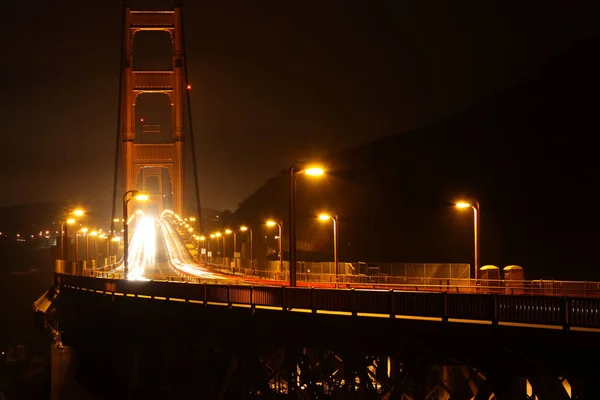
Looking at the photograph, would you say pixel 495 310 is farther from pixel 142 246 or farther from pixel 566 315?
pixel 142 246

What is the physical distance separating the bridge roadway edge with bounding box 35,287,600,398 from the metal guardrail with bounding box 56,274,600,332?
456mm

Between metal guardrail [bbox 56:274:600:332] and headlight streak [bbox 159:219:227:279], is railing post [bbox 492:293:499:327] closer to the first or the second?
metal guardrail [bbox 56:274:600:332]

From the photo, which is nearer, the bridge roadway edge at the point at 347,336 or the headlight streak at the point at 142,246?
the bridge roadway edge at the point at 347,336

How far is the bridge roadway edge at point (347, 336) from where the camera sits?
60.4ft

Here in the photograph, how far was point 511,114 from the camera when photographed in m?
117

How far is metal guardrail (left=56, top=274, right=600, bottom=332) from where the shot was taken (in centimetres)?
1869

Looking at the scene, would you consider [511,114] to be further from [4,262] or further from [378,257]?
[4,262]

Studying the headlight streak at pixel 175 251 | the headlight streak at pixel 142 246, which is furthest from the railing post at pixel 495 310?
the headlight streak at pixel 142 246

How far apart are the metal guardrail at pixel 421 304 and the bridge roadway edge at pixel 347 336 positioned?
1.49ft

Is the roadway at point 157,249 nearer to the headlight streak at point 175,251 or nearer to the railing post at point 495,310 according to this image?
the headlight streak at point 175,251

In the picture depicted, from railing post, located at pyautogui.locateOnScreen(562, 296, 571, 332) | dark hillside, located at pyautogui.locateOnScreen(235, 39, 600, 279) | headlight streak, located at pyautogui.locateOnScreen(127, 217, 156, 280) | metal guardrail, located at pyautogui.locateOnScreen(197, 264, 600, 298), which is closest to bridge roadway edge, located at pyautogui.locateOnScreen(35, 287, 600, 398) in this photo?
railing post, located at pyautogui.locateOnScreen(562, 296, 571, 332)

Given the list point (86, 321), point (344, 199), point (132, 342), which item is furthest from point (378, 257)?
point (132, 342)

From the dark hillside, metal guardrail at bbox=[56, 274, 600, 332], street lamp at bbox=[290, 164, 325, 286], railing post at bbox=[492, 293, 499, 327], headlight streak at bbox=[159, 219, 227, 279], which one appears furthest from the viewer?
headlight streak at bbox=[159, 219, 227, 279]

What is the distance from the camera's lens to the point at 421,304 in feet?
72.2
